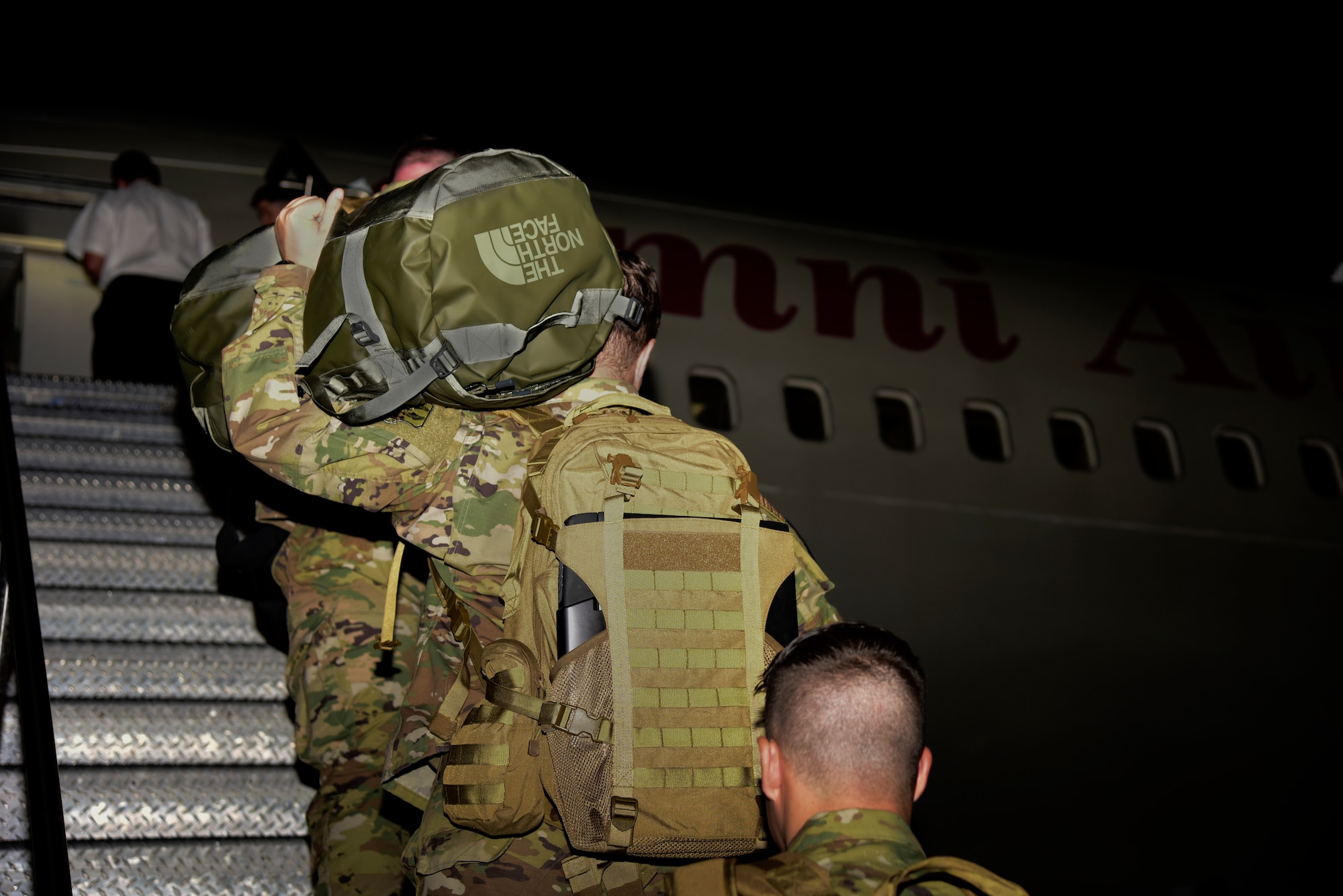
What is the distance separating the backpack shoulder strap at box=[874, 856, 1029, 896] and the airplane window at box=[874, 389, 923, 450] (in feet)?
21.0

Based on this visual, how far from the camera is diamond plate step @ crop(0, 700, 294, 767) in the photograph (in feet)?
12.3

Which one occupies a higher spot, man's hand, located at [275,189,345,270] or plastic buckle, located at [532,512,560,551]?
man's hand, located at [275,189,345,270]

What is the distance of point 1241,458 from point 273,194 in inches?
290

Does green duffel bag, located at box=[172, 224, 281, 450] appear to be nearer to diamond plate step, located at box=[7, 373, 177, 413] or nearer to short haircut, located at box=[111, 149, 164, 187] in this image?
diamond plate step, located at box=[7, 373, 177, 413]

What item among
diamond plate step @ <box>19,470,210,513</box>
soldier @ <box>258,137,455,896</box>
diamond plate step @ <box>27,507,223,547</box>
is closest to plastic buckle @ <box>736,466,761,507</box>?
soldier @ <box>258,137,455,896</box>

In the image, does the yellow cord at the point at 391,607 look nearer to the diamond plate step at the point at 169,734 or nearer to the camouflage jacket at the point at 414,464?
the camouflage jacket at the point at 414,464

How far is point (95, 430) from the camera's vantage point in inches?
223

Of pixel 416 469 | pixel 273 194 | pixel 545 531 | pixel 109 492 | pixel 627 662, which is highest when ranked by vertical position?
pixel 273 194

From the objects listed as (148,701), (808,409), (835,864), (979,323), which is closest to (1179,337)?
(979,323)

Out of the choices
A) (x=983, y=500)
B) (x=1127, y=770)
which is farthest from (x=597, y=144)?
(x=1127, y=770)

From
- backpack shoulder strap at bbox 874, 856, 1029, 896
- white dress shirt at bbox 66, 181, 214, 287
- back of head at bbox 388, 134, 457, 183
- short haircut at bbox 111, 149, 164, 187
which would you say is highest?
short haircut at bbox 111, 149, 164, 187

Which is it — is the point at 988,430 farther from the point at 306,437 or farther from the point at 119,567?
the point at 306,437

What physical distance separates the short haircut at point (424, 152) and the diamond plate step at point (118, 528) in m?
2.26

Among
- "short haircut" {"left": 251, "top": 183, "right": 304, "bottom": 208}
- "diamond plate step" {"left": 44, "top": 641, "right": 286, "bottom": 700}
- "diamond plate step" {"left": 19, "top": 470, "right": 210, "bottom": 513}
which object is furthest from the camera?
"short haircut" {"left": 251, "top": 183, "right": 304, "bottom": 208}
